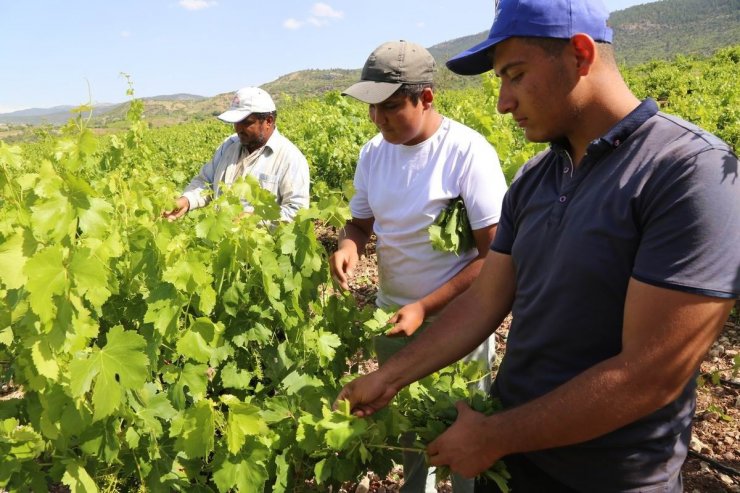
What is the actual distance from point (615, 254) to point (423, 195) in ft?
3.96

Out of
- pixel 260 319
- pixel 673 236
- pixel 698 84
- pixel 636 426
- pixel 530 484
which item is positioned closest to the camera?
pixel 673 236

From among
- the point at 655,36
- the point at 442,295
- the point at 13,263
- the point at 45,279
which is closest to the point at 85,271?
the point at 45,279

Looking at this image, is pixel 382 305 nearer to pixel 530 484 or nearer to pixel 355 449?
pixel 355 449

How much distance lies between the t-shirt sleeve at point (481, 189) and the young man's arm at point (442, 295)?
1.7 inches

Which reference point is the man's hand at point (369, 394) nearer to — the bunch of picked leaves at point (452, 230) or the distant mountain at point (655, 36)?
the bunch of picked leaves at point (452, 230)

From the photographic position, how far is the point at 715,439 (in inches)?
132

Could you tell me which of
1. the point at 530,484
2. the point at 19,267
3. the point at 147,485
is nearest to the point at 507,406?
the point at 530,484

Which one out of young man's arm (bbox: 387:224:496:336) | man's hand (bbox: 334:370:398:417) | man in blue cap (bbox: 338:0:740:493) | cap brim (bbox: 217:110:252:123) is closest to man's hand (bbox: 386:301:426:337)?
young man's arm (bbox: 387:224:496:336)

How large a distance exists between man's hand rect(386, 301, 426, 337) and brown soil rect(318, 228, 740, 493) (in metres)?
1.32

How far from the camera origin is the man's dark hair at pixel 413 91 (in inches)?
89.7

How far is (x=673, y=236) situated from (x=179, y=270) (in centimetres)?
136

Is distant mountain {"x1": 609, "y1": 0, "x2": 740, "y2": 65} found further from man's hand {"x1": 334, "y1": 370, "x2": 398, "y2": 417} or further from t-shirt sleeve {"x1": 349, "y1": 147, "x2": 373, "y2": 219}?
man's hand {"x1": 334, "y1": 370, "x2": 398, "y2": 417}

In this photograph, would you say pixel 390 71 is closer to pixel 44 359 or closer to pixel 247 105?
pixel 44 359

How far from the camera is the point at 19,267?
52.1 inches
